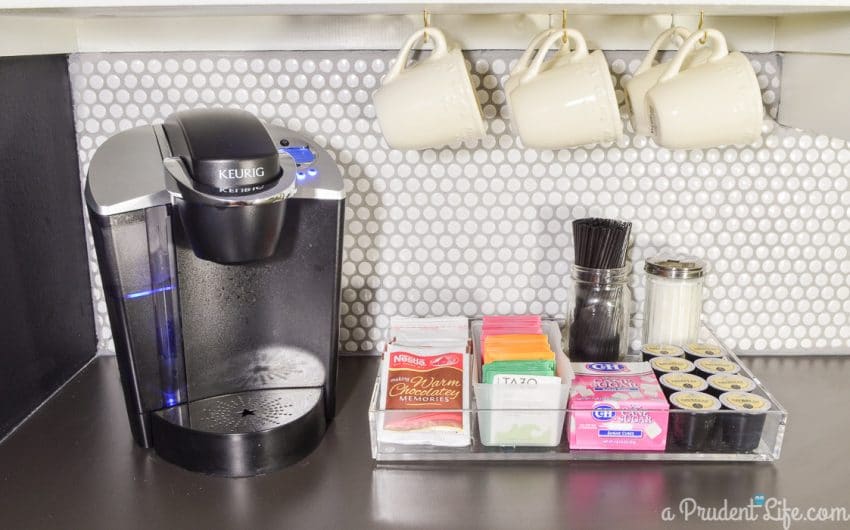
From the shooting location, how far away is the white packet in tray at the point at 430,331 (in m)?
0.95

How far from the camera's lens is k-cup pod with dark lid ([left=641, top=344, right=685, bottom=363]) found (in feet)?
3.14

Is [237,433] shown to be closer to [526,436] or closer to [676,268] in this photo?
[526,436]

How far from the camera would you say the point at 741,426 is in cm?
83

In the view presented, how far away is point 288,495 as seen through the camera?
780 millimetres

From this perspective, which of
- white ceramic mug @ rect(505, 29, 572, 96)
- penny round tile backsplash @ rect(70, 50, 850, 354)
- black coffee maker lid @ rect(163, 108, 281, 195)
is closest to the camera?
black coffee maker lid @ rect(163, 108, 281, 195)

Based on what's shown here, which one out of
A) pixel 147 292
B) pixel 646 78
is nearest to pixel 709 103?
pixel 646 78

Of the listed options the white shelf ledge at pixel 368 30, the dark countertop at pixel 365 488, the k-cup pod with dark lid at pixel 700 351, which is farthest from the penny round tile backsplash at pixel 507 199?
the dark countertop at pixel 365 488

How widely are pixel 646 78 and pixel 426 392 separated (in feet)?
1.43

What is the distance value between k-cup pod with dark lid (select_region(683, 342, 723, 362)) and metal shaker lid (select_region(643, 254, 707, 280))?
84mm

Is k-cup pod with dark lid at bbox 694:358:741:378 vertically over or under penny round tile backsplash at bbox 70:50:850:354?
under

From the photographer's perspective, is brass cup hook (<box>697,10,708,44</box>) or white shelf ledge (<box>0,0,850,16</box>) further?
brass cup hook (<box>697,10,708,44</box>)

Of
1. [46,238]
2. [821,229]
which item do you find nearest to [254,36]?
[46,238]

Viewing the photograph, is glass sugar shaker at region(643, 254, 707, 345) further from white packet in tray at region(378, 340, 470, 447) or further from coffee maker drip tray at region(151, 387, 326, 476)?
coffee maker drip tray at region(151, 387, 326, 476)

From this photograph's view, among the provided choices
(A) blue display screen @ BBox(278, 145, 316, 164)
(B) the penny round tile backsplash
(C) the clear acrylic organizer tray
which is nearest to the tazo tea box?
(C) the clear acrylic organizer tray
